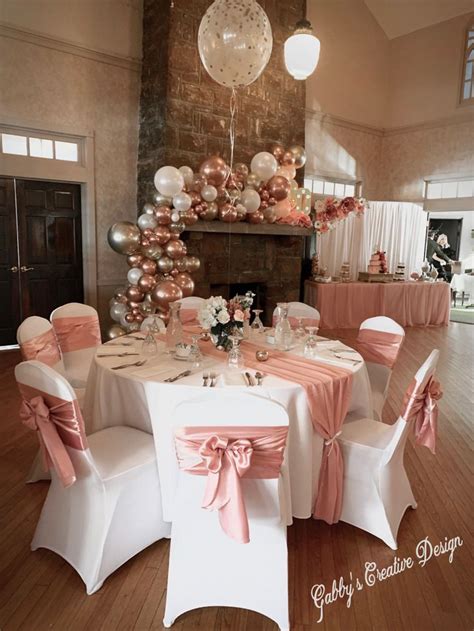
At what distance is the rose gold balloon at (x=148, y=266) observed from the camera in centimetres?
529

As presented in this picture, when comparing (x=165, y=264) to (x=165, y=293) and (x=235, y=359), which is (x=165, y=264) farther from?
(x=235, y=359)

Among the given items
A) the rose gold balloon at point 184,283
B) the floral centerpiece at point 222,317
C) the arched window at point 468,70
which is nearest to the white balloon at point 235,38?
the floral centerpiece at point 222,317

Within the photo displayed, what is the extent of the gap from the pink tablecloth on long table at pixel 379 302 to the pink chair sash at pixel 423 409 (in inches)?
217

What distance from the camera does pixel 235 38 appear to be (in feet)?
8.31

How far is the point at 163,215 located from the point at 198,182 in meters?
0.70

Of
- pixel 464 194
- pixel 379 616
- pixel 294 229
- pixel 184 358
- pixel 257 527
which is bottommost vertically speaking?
pixel 379 616

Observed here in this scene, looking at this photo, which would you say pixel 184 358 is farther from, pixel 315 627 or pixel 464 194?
pixel 464 194

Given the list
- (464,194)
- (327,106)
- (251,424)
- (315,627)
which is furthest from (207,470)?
(464,194)

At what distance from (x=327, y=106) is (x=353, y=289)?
11.8ft

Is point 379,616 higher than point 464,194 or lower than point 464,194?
lower

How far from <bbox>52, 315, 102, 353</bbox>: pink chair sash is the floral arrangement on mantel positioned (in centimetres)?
540

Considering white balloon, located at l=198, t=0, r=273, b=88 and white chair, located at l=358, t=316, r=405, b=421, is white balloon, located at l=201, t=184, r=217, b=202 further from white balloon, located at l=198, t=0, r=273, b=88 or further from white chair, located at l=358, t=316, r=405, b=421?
white chair, located at l=358, t=316, r=405, b=421

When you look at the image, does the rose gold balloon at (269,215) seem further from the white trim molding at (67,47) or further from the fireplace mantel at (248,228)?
the white trim molding at (67,47)

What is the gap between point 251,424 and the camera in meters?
1.60
